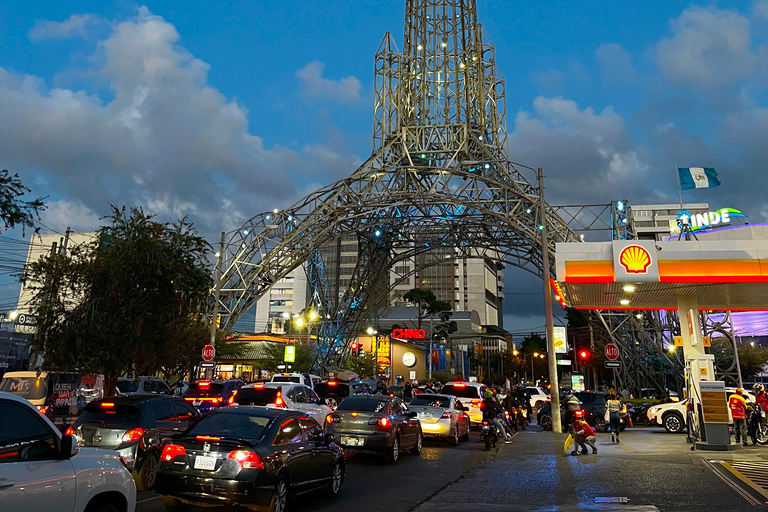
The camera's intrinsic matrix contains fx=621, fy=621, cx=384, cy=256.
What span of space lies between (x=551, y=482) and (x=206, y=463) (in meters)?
6.68

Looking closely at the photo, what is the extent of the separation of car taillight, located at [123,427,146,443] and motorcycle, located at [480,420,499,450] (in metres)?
10.5

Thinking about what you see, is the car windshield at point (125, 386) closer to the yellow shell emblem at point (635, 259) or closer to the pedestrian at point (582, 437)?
the pedestrian at point (582, 437)

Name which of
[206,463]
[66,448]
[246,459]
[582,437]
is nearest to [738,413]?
[582,437]

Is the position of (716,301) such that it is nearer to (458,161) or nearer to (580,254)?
(580,254)

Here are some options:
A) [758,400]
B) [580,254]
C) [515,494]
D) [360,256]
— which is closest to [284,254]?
[360,256]

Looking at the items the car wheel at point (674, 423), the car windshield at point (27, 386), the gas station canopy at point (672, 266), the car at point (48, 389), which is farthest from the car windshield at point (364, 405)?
the car wheel at point (674, 423)

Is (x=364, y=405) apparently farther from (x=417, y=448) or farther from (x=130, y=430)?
(x=130, y=430)

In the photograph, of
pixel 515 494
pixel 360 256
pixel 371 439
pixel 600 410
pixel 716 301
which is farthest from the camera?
pixel 360 256

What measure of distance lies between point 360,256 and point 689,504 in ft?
125

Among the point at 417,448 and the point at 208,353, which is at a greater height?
the point at 208,353

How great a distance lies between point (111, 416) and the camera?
10.3 meters

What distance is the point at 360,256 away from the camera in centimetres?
4659

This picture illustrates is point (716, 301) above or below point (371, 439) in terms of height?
above

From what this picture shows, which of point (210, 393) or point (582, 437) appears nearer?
point (582, 437)
